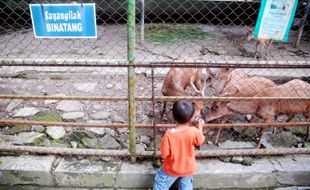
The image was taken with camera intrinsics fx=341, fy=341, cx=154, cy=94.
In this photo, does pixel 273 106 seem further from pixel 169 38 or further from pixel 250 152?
pixel 169 38

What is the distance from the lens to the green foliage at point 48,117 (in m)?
4.54

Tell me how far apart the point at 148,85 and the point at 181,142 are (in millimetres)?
2980

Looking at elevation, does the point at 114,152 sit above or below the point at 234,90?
below

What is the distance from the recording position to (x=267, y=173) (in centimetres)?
353

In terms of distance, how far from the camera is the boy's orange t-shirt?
2.84m

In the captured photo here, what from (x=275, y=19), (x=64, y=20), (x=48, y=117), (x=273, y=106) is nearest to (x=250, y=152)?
(x=273, y=106)

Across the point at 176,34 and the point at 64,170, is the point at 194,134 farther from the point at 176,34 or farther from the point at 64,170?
the point at 176,34

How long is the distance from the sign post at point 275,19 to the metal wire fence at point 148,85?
0.31 metres

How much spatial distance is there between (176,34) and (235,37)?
1.52 metres

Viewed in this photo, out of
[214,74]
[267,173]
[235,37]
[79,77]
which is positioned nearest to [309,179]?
[267,173]

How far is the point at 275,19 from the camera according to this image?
11.0 feet

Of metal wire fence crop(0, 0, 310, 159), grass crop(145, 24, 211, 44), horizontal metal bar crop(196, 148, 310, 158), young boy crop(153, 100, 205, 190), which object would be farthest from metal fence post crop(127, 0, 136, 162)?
grass crop(145, 24, 211, 44)

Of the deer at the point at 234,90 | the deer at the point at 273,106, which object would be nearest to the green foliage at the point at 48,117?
the deer at the point at 234,90

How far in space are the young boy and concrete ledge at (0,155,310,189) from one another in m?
0.56
